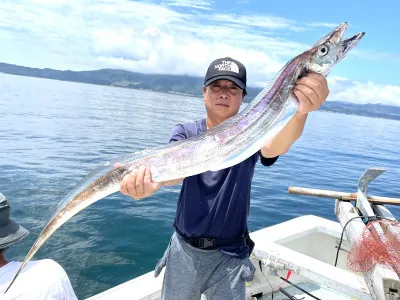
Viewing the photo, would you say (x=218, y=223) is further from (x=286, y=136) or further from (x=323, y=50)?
(x=323, y=50)

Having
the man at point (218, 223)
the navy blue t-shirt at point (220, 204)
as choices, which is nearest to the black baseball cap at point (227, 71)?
the man at point (218, 223)

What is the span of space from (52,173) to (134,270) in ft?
24.0

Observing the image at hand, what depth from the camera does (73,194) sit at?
315 centimetres

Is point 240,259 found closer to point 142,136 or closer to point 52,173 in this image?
point 52,173

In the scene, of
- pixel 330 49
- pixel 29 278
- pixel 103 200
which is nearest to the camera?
pixel 29 278

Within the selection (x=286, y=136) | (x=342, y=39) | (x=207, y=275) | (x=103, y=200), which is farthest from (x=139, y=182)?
(x=103, y=200)

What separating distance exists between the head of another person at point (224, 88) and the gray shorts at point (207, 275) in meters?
1.46

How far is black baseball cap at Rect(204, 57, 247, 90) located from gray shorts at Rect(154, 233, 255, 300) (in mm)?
1753

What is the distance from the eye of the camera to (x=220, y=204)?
133 inches

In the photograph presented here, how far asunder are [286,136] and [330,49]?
94 cm

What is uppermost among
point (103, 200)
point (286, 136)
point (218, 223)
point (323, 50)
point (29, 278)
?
point (323, 50)

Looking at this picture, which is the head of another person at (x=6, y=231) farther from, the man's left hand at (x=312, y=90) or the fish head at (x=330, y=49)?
the fish head at (x=330, y=49)

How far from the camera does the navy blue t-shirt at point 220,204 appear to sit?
3.40 m

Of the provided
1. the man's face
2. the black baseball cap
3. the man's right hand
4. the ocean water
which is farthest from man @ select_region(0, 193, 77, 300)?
the black baseball cap
